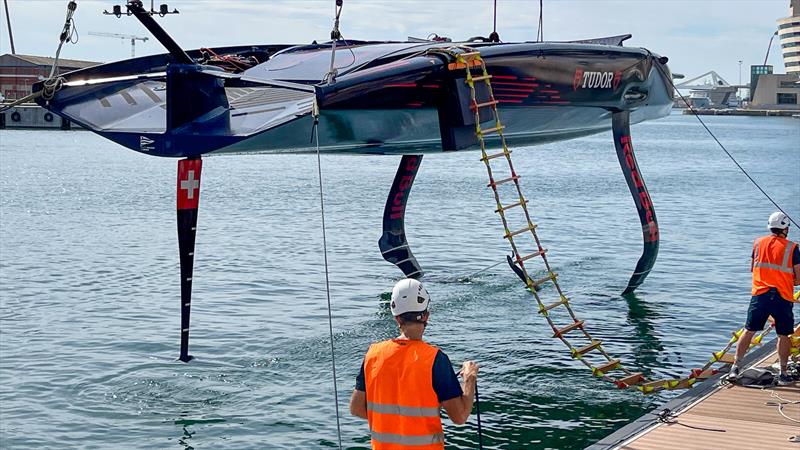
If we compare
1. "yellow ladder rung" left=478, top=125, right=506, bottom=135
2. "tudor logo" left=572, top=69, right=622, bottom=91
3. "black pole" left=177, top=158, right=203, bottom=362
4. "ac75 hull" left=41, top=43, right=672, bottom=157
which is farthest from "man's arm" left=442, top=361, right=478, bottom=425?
"tudor logo" left=572, top=69, right=622, bottom=91

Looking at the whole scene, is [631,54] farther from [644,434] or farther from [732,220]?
[732,220]

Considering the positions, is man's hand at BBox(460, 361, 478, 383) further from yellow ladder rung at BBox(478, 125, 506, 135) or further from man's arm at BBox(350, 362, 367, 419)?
yellow ladder rung at BBox(478, 125, 506, 135)

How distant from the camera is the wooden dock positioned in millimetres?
8336

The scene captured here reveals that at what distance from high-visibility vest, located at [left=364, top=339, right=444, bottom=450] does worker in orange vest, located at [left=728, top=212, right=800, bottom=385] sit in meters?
5.77

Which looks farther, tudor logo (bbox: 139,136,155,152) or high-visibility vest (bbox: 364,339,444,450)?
tudor logo (bbox: 139,136,155,152)

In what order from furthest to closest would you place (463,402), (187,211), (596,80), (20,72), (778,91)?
(778,91) < (20,72) < (596,80) < (187,211) < (463,402)

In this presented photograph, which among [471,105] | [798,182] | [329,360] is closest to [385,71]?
[471,105]

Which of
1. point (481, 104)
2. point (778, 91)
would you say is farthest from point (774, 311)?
point (778, 91)

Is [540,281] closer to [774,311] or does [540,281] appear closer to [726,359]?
[726,359]

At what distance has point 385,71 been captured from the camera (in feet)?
37.7

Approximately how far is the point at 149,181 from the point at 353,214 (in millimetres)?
16816

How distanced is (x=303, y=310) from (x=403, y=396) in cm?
1153

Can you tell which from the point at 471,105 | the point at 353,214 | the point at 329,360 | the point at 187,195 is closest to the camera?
the point at 187,195

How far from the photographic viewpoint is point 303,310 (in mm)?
16750
